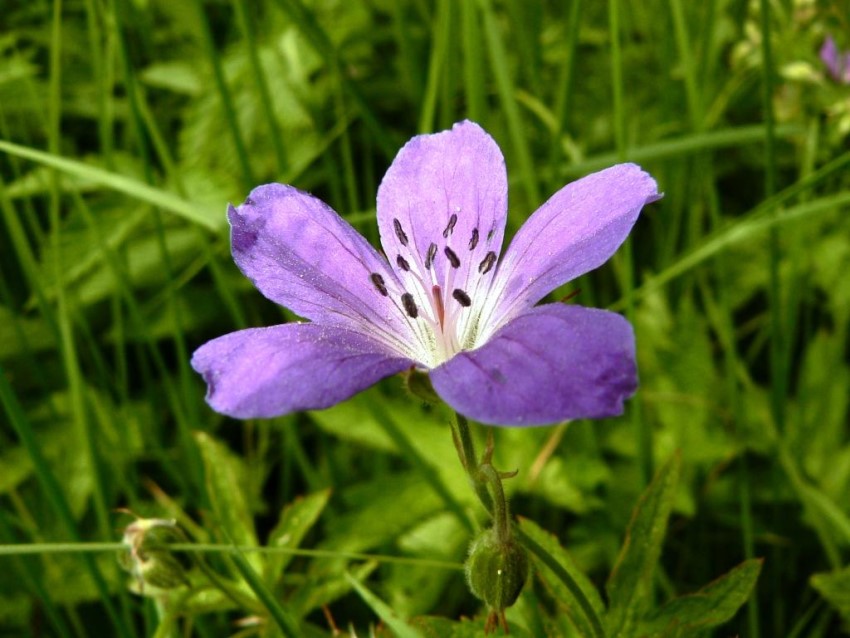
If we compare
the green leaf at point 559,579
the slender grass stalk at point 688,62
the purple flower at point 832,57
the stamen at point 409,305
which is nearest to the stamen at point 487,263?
the stamen at point 409,305

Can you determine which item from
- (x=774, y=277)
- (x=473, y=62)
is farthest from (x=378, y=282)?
(x=774, y=277)

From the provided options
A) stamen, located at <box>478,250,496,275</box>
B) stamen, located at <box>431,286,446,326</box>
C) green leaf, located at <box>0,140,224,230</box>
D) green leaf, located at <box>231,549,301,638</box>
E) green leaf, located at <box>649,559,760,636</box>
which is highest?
green leaf, located at <box>0,140,224,230</box>

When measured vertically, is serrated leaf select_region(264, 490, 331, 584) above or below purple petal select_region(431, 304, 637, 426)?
below

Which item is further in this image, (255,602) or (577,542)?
(577,542)

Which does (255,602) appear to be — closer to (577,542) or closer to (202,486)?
(202,486)

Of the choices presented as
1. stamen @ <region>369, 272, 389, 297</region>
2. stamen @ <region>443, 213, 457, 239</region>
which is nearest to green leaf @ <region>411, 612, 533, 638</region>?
stamen @ <region>369, 272, 389, 297</region>

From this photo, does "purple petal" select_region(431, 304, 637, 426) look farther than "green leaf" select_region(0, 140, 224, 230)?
No

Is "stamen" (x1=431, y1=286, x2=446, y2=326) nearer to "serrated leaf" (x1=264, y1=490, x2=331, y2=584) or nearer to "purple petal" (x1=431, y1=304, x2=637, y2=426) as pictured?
"purple petal" (x1=431, y1=304, x2=637, y2=426)

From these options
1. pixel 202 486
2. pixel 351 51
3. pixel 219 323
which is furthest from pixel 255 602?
pixel 351 51
